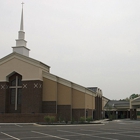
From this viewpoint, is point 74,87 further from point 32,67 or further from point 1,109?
point 1,109

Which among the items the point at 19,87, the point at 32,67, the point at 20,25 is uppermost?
the point at 20,25

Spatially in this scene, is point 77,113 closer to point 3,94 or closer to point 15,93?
point 15,93

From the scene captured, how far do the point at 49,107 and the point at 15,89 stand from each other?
6.74m

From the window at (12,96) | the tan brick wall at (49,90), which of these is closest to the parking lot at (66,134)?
the tan brick wall at (49,90)

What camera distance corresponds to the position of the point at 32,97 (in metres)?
39.7

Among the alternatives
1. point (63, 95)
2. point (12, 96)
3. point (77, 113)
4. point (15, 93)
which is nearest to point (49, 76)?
point (63, 95)

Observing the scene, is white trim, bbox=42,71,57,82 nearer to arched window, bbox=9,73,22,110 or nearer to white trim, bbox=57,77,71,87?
white trim, bbox=57,77,71,87

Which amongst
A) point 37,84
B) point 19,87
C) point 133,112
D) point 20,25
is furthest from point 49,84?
point 133,112

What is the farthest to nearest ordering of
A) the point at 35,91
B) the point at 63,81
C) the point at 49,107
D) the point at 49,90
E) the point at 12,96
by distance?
the point at 12,96, the point at 63,81, the point at 49,90, the point at 49,107, the point at 35,91

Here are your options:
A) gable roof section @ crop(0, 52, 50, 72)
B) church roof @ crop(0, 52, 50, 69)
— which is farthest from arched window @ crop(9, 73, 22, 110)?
church roof @ crop(0, 52, 50, 69)

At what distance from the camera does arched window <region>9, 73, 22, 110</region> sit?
4159 cm

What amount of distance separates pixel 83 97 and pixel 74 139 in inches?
1029

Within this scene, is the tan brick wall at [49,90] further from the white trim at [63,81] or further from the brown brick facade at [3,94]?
the brown brick facade at [3,94]

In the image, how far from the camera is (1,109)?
41.1 metres
